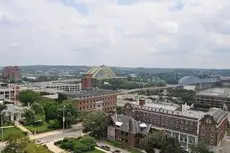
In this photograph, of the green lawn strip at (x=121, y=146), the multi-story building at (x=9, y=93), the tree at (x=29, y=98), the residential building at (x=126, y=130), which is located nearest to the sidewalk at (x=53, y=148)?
the green lawn strip at (x=121, y=146)

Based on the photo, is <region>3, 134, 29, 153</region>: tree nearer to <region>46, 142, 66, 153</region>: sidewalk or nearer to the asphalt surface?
<region>46, 142, 66, 153</region>: sidewalk

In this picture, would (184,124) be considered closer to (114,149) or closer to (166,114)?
(166,114)

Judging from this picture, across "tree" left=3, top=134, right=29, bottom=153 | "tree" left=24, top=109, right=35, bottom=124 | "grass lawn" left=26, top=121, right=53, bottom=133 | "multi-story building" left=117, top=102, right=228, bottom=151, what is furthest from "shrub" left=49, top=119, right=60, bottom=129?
"tree" left=3, top=134, right=29, bottom=153

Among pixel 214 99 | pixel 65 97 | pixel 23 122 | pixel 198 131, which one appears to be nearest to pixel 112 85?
pixel 214 99

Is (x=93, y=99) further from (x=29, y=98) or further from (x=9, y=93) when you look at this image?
(x=9, y=93)

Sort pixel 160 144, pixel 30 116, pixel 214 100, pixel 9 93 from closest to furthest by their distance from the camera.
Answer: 1. pixel 160 144
2. pixel 30 116
3. pixel 9 93
4. pixel 214 100

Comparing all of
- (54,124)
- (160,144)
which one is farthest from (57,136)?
(160,144)
